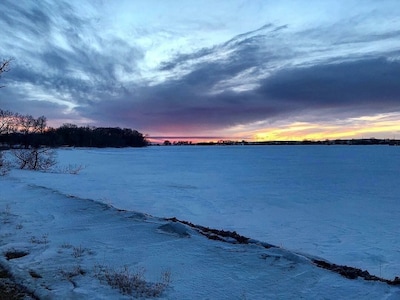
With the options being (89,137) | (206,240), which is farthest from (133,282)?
(89,137)

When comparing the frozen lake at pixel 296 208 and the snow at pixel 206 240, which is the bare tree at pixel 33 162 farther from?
the snow at pixel 206 240

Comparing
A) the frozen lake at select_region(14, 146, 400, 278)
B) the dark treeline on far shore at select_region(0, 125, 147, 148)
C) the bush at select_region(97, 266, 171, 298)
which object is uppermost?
the dark treeline on far shore at select_region(0, 125, 147, 148)

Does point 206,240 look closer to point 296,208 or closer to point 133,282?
point 133,282

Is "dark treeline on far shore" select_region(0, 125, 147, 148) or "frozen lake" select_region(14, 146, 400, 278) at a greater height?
"dark treeline on far shore" select_region(0, 125, 147, 148)

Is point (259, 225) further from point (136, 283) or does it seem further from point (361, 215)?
point (136, 283)

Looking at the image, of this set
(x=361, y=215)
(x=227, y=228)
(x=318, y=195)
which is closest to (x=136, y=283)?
(x=227, y=228)

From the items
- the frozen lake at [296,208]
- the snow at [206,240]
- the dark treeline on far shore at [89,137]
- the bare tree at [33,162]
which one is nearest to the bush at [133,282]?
the snow at [206,240]

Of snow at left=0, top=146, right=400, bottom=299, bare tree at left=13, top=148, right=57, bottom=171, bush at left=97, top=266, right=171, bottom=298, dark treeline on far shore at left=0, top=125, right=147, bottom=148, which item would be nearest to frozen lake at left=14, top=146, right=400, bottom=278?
snow at left=0, top=146, right=400, bottom=299

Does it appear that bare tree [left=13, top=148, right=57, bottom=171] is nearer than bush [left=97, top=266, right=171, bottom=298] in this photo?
No

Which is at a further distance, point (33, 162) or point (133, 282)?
point (33, 162)

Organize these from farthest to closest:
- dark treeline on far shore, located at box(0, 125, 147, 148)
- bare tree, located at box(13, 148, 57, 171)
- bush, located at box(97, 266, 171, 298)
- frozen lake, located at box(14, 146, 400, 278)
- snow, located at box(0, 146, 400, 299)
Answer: dark treeline on far shore, located at box(0, 125, 147, 148) → bare tree, located at box(13, 148, 57, 171) → frozen lake, located at box(14, 146, 400, 278) → snow, located at box(0, 146, 400, 299) → bush, located at box(97, 266, 171, 298)

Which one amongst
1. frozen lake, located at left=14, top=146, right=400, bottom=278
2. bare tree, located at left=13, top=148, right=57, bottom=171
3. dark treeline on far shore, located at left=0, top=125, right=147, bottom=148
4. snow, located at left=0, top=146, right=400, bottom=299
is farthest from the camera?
dark treeline on far shore, located at left=0, top=125, right=147, bottom=148

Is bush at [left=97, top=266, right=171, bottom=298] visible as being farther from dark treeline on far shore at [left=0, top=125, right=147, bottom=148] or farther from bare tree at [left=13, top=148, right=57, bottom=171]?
dark treeline on far shore at [left=0, top=125, right=147, bottom=148]

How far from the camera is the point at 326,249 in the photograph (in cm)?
980
